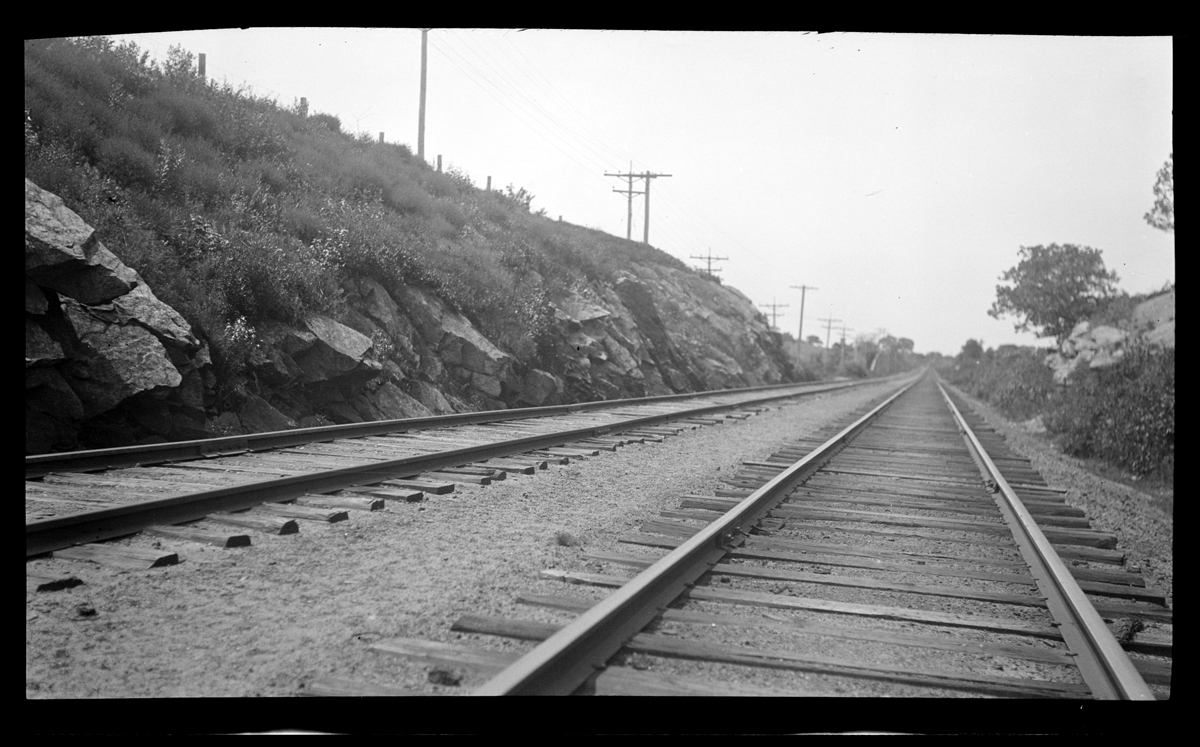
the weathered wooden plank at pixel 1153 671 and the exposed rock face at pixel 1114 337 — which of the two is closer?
the weathered wooden plank at pixel 1153 671

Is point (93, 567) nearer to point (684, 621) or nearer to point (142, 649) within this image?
point (142, 649)

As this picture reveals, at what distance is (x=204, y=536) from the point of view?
439 centimetres

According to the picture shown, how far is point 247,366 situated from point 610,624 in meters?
8.17

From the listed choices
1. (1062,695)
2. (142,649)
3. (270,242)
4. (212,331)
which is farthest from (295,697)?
(270,242)

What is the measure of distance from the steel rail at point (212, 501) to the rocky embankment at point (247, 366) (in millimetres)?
3041

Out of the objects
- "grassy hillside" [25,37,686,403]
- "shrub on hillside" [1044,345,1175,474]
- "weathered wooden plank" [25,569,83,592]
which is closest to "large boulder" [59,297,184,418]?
"grassy hillside" [25,37,686,403]

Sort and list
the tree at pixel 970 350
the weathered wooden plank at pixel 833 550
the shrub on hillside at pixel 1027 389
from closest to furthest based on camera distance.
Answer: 1. the weathered wooden plank at pixel 833 550
2. the shrub on hillside at pixel 1027 389
3. the tree at pixel 970 350

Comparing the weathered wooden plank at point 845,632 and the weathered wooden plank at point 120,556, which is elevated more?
the weathered wooden plank at point 120,556

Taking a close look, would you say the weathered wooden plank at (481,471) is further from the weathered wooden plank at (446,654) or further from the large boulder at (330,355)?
the large boulder at (330,355)

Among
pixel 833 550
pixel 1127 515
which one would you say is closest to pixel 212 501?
pixel 833 550

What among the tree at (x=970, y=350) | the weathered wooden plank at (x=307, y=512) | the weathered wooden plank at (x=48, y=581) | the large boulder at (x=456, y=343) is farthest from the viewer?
the tree at (x=970, y=350)

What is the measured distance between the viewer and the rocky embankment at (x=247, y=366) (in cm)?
732

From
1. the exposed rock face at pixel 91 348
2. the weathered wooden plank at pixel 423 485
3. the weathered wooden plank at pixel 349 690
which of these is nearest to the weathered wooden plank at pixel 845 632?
the weathered wooden plank at pixel 349 690

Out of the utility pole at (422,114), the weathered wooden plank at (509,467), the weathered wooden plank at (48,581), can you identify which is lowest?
the weathered wooden plank at (48,581)
